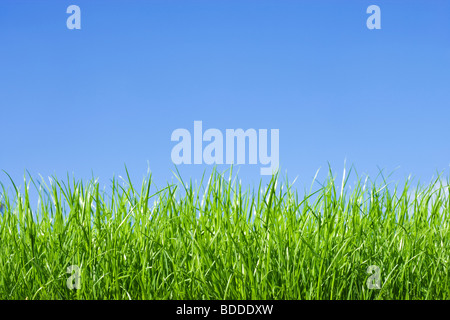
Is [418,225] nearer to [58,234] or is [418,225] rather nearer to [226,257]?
[226,257]

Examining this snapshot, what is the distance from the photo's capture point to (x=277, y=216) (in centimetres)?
277

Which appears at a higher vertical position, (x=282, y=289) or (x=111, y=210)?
(x=111, y=210)

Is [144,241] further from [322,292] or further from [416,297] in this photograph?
[416,297]

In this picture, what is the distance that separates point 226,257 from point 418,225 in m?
1.21

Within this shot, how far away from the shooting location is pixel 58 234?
8.96ft

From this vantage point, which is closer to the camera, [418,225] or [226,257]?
[226,257]

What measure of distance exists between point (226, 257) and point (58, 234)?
91cm
